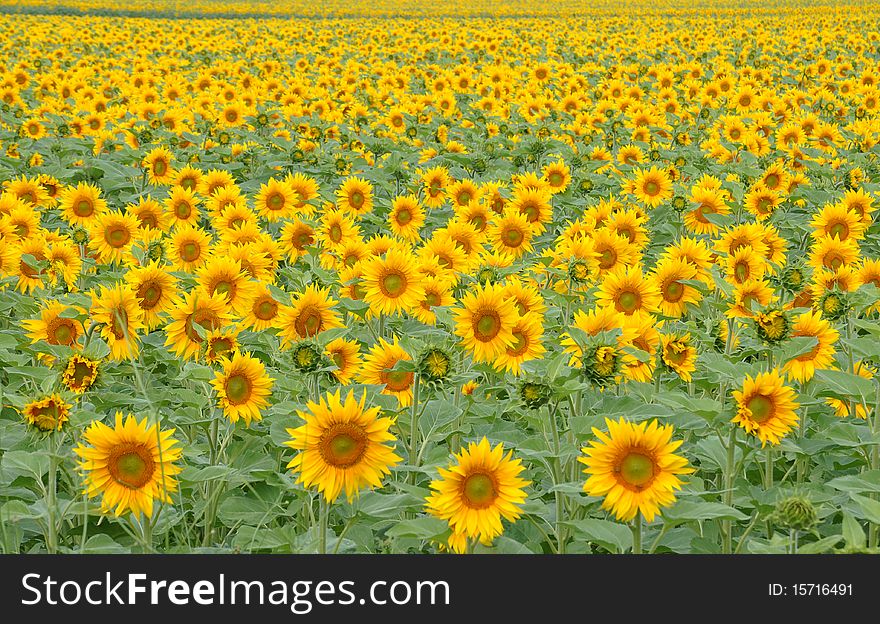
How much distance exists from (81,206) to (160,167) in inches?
49.7

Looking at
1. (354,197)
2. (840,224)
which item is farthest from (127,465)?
(840,224)

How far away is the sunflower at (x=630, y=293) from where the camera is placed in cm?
366

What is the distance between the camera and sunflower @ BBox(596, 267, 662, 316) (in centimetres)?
366

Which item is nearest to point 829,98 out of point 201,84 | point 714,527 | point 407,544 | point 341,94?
point 341,94

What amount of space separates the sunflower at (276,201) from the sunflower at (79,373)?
9.22 feet

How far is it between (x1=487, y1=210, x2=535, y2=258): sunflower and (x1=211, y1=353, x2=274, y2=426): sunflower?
2466 mm

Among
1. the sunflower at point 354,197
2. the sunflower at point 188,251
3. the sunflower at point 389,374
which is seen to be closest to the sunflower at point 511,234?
the sunflower at point 354,197

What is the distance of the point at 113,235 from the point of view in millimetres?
4691

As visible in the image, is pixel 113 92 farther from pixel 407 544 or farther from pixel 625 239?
pixel 407 544

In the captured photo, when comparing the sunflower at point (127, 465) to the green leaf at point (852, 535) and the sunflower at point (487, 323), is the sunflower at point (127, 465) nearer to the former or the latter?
the sunflower at point (487, 323)

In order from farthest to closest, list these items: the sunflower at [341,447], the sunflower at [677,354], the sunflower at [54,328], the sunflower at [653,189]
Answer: the sunflower at [653,189] → the sunflower at [54,328] → the sunflower at [677,354] → the sunflower at [341,447]

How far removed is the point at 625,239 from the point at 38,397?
290cm

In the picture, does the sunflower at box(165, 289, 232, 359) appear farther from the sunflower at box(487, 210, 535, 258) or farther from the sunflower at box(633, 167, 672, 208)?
the sunflower at box(633, 167, 672, 208)

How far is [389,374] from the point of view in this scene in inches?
126
